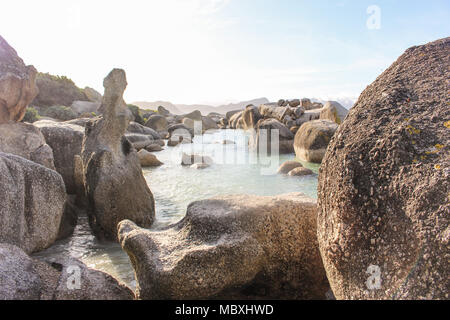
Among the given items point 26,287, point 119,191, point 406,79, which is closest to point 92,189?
point 119,191

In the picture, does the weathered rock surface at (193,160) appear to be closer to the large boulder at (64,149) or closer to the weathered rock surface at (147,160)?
the weathered rock surface at (147,160)

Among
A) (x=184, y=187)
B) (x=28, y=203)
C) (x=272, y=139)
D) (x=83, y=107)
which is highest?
Answer: (x=83, y=107)

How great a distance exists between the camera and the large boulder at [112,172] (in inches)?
192

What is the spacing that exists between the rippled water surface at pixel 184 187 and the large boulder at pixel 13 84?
6.65 ft

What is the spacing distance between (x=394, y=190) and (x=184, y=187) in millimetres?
7075

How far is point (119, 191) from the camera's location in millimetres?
4973

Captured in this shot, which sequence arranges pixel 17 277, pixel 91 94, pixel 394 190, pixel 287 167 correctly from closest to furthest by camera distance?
pixel 394 190 < pixel 17 277 < pixel 287 167 < pixel 91 94

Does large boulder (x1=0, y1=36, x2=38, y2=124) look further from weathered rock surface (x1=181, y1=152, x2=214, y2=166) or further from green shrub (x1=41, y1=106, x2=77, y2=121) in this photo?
green shrub (x1=41, y1=106, x2=77, y2=121)

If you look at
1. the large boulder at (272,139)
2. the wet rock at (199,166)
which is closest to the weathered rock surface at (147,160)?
the wet rock at (199,166)

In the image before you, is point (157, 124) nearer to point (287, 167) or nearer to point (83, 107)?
point (83, 107)

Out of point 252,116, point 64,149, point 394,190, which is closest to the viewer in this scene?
point 394,190

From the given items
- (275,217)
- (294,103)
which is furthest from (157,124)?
(275,217)

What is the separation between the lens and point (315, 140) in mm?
11984

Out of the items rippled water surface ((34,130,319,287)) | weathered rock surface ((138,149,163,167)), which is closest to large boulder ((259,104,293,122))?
rippled water surface ((34,130,319,287))
